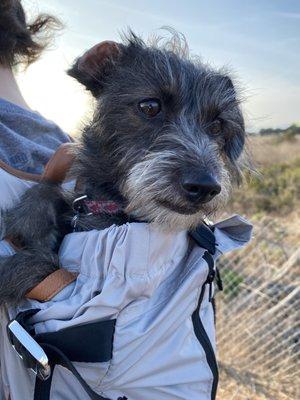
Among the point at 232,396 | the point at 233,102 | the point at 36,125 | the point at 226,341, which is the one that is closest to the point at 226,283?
the point at 226,341

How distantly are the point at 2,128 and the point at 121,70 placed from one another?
68 centimetres

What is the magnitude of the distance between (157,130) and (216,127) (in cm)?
42

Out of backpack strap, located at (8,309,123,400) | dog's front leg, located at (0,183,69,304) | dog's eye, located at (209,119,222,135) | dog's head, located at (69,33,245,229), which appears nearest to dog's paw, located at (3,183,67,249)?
dog's front leg, located at (0,183,69,304)

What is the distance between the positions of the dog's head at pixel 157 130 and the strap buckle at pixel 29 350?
2.49 ft

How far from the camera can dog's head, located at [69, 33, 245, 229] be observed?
227cm

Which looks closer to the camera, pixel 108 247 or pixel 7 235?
pixel 108 247

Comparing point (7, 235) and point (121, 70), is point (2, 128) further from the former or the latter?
point (121, 70)

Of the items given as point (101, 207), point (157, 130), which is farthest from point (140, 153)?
point (101, 207)

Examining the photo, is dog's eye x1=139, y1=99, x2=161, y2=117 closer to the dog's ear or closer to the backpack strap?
the dog's ear

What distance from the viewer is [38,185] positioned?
2389 millimetres

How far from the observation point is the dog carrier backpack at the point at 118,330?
5.93ft

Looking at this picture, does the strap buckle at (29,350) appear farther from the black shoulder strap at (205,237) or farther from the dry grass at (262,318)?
the dry grass at (262,318)

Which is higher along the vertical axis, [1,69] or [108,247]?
[1,69]

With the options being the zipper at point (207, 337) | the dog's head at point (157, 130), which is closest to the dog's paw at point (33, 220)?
the dog's head at point (157, 130)
